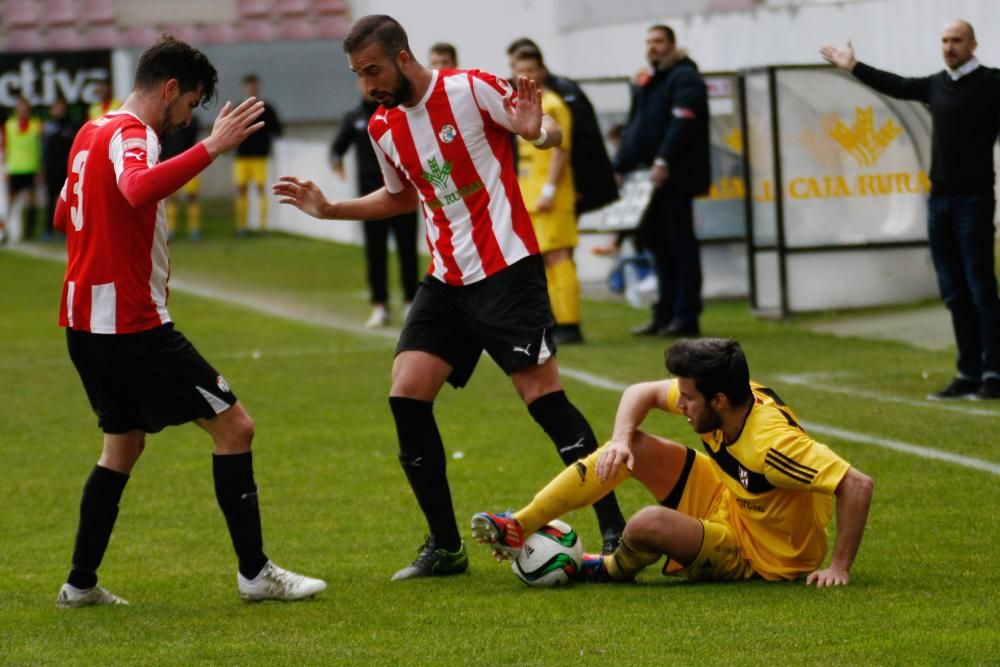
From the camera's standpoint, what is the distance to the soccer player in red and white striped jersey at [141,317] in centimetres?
571

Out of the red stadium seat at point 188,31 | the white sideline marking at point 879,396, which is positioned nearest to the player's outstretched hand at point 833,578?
the white sideline marking at point 879,396

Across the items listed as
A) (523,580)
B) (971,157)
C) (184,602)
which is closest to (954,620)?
(523,580)

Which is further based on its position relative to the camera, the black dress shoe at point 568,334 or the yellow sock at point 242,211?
the yellow sock at point 242,211

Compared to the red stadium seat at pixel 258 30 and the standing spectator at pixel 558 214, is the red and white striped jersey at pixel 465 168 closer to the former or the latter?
the standing spectator at pixel 558 214

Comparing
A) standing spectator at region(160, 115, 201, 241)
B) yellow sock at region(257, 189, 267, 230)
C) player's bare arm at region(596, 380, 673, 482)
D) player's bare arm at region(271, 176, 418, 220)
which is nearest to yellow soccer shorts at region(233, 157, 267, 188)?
yellow sock at region(257, 189, 267, 230)

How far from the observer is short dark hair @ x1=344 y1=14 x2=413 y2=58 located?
19.8ft

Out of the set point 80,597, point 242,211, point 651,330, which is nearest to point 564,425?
point 80,597

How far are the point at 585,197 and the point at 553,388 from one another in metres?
6.96

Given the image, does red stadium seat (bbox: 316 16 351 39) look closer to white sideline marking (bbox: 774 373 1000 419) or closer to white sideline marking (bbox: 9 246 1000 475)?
white sideline marking (bbox: 9 246 1000 475)

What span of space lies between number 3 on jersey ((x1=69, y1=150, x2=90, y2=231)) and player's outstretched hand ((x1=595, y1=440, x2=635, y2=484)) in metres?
1.84

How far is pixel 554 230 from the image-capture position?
42.4 feet

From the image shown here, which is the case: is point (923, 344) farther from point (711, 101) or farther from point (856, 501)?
point (856, 501)

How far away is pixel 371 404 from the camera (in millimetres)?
10703

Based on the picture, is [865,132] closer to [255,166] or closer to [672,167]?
[672,167]
